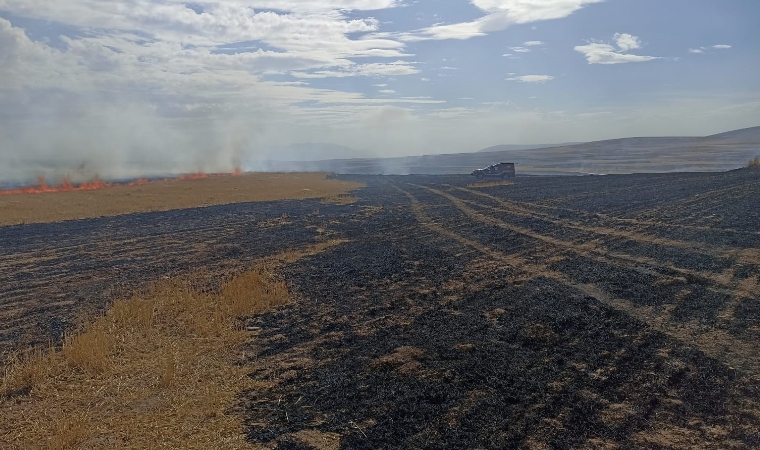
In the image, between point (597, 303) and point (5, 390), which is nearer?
point (5, 390)

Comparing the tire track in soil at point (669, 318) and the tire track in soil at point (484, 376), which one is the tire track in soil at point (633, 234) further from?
the tire track in soil at point (484, 376)

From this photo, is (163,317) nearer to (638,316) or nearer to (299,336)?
(299,336)

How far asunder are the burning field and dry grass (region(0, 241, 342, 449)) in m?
0.05

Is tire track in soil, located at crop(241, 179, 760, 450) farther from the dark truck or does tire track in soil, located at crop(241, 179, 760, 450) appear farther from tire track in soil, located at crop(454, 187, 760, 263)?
the dark truck

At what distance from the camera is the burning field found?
273 inches

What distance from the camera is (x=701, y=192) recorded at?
103ft

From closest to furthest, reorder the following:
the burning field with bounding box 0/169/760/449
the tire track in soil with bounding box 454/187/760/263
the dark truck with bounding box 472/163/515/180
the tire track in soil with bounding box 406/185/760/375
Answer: the burning field with bounding box 0/169/760/449
the tire track in soil with bounding box 406/185/760/375
the tire track in soil with bounding box 454/187/760/263
the dark truck with bounding box 472/163/515/180

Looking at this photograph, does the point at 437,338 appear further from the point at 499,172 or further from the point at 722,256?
the point at 499,172

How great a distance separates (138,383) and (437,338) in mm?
5157

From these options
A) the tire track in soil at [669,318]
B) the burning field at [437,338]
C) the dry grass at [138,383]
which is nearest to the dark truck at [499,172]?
the burning field at [437,338]

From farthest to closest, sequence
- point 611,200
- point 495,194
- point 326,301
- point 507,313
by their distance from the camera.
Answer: point 495,194, point 611,200, point 326,301, point 507,313

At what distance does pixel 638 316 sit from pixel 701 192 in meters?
24.8

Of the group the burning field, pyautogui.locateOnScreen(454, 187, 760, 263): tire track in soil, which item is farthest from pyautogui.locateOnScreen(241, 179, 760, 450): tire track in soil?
pyautogui.locateOnScreen(454, 187, 760, 263): tire track in soil

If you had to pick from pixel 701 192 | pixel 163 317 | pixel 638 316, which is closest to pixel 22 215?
pixel 163 317
